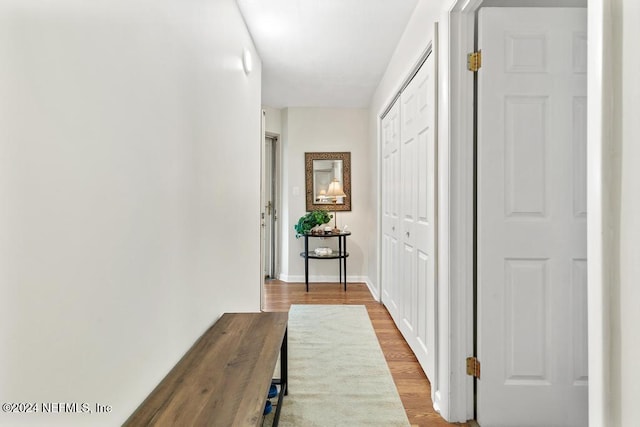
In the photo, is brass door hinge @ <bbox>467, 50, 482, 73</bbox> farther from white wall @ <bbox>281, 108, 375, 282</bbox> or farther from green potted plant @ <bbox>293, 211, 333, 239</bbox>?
white wall @ <bbox>281, 108, 375, 282</bbox>

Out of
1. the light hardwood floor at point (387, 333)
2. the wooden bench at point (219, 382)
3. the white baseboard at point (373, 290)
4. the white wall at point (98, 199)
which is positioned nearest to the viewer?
the white wall at point (98, 199)

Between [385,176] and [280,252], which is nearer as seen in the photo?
[385,176]

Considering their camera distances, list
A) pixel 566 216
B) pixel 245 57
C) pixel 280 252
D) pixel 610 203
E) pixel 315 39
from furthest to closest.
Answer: pixel 280 252
pixel 315 39
pixel 245 57
pixel 566 216
pixel 610 203

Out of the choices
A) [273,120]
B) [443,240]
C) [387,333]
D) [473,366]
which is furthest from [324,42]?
[473,366]

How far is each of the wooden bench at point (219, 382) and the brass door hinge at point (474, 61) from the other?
1.59m

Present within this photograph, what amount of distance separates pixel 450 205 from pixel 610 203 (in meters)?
1.01

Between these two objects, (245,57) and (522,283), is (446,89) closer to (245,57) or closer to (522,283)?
(522,283)

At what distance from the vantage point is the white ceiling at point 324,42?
255cm

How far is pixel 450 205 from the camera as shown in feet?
5.91

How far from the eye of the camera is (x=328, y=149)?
5.14 meters

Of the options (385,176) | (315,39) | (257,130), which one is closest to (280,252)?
(385,176)

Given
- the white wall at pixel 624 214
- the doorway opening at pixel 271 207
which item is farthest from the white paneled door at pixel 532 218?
the doorway opening at pixel 271 207

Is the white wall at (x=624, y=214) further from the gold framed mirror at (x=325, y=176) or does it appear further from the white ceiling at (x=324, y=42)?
the gold framed mirror at (x=325, y=176)

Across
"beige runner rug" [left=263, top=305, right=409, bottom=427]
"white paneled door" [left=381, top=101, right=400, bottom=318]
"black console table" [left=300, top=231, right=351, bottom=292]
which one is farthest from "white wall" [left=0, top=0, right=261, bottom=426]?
"black console table" [left=300, top=231, right=351, bottom=292]
